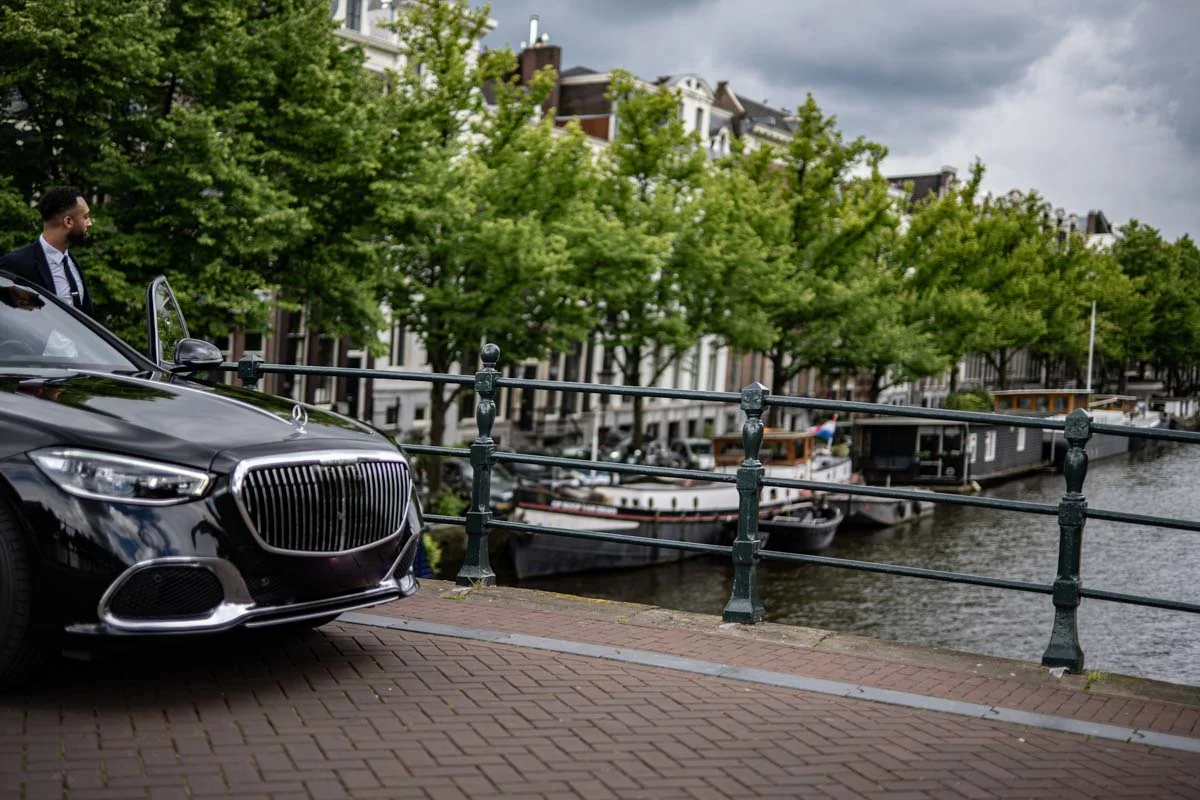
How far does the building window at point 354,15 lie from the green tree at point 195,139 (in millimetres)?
15063

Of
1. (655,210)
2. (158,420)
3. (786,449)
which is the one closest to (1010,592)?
(786,449)

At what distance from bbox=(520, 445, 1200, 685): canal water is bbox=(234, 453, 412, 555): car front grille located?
8.27 meters

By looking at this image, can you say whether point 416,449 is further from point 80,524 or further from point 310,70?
point 310,70

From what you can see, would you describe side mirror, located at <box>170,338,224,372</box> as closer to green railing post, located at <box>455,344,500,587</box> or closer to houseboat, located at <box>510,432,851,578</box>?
green railing post, located at <box>455,344,500,587</box>

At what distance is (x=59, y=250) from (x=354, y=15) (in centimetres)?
3396

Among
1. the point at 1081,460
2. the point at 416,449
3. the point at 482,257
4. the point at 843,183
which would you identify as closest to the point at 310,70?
the point at 482,257

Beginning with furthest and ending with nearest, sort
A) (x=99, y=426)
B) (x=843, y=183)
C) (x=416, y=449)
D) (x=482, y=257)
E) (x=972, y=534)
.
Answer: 1. (x=843, y=183)
2. (x=972, y=534)
3. (x=482, y=257)
4. (x=416, y=449)
5. (x=99, y=426)

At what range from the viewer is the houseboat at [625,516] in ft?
102

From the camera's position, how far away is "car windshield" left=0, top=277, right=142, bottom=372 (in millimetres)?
5492

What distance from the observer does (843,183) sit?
41281 millimetres

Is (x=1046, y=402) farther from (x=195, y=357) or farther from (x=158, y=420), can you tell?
(x=158, y=420)

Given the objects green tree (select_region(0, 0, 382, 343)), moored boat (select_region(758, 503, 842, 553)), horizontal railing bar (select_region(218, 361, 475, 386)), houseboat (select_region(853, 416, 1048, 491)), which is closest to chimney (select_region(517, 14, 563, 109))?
houseboat (select_region(853, 416, 1048, 491))

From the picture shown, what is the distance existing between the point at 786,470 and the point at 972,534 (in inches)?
241

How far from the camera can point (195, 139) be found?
2161 centimetres
